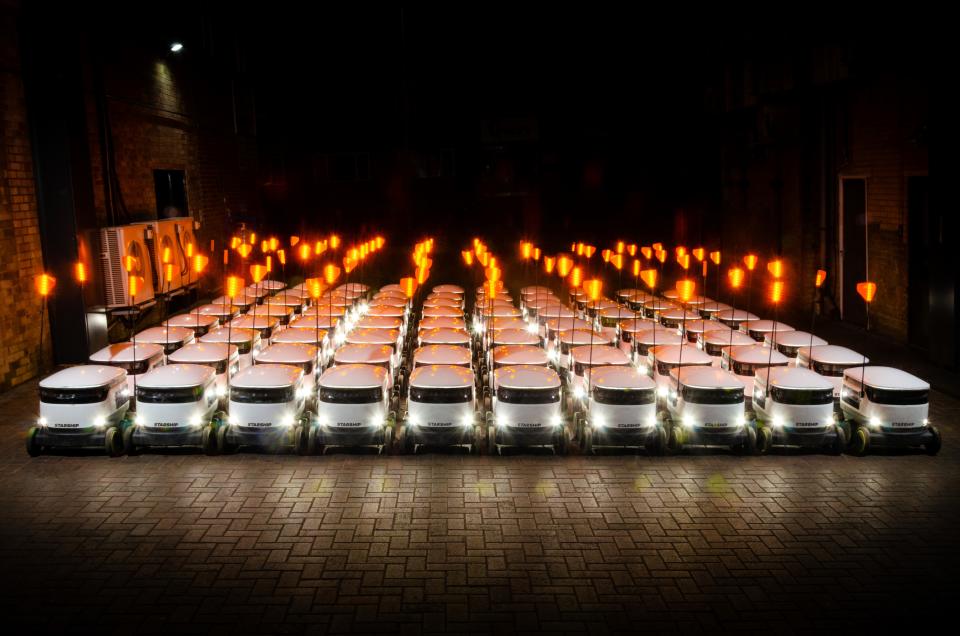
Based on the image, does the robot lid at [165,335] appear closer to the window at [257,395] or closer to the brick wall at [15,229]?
the brick wall at [15,229]

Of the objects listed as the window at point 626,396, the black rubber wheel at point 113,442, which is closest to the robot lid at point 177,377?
the black rubber wheel at point 113,442

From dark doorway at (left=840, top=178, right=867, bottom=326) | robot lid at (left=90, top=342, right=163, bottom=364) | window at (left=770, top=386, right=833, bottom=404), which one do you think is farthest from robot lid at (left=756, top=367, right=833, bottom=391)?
dark doorway at (left=840, top=178, right=867, bottom=326)

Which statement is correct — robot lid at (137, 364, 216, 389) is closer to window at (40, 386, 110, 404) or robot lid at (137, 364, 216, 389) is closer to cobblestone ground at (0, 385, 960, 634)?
window at (40, 386, 110, 404)

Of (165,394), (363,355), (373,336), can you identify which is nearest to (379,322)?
(373,336)

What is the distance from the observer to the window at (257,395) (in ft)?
35.3

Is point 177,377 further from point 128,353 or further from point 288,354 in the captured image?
point 128,353

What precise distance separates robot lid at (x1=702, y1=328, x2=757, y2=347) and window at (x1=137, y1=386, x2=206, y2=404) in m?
8.34

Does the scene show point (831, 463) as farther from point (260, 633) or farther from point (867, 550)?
point (260, 633)

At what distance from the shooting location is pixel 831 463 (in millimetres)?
10805

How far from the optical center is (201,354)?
1247cm

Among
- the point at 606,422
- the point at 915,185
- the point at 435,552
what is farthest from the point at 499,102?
the point at 435,552

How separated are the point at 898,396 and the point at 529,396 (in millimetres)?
4925

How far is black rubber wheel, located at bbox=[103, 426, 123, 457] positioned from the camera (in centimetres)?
1078

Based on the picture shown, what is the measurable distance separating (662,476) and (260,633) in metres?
5.55
